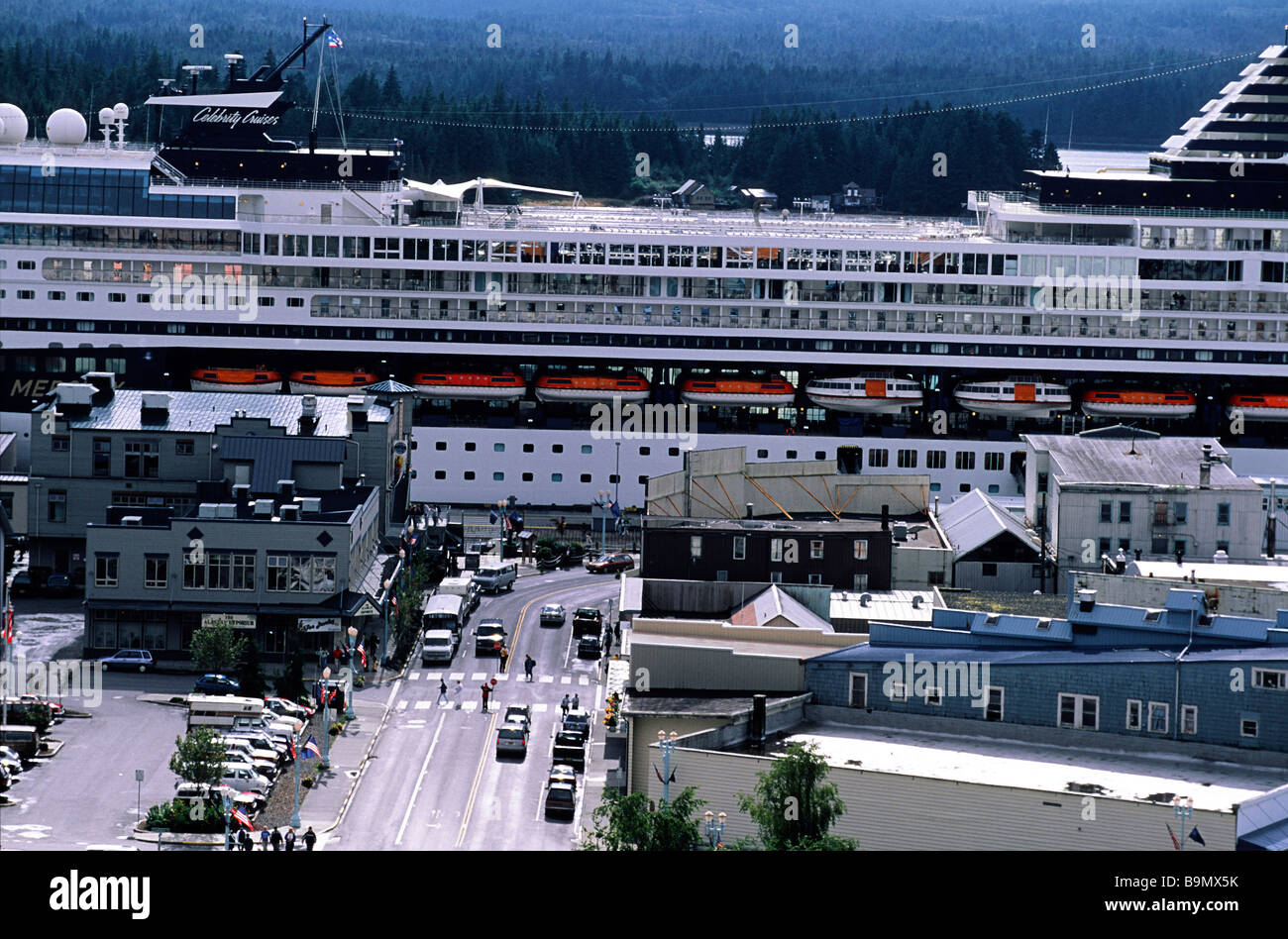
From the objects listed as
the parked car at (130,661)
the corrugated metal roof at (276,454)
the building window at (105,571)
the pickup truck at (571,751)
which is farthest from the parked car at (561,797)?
the corrugated metal roof at (276,454)

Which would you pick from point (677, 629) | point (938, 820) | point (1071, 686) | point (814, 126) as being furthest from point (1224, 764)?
point (814, 126)

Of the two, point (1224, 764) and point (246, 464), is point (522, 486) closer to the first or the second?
point (246, 464)

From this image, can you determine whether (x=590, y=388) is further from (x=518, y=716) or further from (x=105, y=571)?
(x=518, y=716)

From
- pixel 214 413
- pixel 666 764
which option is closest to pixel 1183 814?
pixel 666 764

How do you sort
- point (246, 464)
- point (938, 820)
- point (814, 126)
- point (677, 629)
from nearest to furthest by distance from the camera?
point (938, 820)
point (677, 629)
point (246, 464)
point (814, 126)
